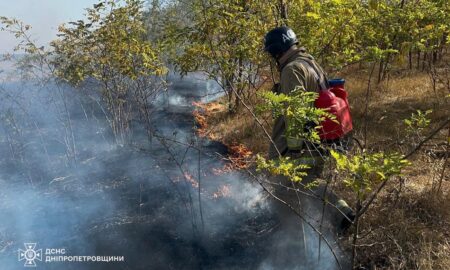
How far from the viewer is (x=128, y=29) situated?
303 inches

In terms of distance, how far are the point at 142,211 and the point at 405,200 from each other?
12.1 feet

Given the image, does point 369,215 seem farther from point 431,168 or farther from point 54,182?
point 54,182

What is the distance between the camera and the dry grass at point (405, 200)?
342 cm

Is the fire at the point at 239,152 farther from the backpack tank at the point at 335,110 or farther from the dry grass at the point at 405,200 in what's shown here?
the backpack tank at the point at 335,110

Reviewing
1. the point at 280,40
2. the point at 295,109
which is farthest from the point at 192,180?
the point at 295,109

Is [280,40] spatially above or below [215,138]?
above

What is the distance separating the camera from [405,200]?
4.20 metres

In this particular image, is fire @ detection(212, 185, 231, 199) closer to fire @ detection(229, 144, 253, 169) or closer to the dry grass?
fire @ detection(229, 144, 253, 169)

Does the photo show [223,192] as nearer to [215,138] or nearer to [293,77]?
[215,138]

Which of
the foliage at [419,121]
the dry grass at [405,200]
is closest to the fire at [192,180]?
the dry grass at [405,200]

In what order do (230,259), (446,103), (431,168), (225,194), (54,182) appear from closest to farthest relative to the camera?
(230,259), (431,168), (225,194), (446,103), (54,182)

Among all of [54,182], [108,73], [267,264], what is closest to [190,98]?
[108,73]

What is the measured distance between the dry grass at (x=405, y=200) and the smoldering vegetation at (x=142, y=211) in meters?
0.56

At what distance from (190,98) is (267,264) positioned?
1124 cm
